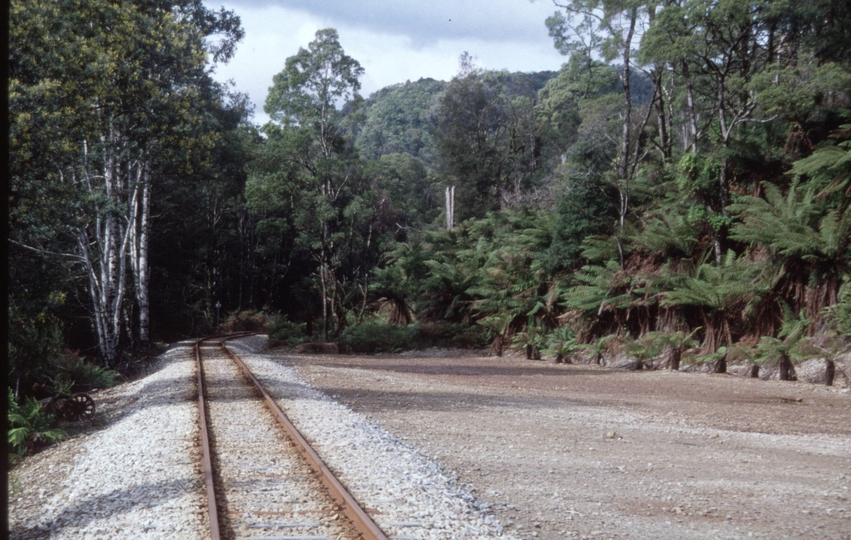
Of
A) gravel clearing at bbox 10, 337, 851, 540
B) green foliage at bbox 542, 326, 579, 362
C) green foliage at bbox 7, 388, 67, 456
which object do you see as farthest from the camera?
green foliage at bbox 542, 326, 579, 362

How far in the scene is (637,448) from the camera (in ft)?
26.5

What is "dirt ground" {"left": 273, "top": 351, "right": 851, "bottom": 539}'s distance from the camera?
541 cm

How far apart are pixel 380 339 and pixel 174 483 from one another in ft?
70.0

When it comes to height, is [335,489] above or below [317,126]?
below

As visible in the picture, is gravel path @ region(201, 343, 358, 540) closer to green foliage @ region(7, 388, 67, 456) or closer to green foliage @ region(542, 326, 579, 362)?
green foliage @ region(7, 388, 67, 456)

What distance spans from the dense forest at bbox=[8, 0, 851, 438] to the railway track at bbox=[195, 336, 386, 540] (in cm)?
665

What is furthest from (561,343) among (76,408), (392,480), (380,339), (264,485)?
(264,485)

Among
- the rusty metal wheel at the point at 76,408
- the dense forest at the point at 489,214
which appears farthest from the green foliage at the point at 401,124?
the rusty metal wheel at the point at 76,408

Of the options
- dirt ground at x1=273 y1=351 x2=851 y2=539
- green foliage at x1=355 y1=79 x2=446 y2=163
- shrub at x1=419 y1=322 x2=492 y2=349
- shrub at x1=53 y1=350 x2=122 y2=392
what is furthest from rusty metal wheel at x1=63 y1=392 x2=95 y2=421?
green foliage at x1=355 y1=79 x2=446 y2=163

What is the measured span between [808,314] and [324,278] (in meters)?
19.9

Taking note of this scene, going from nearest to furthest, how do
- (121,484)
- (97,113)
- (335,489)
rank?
(335,489) → (121,484) → (97,113)

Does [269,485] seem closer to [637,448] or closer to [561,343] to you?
[637,448]

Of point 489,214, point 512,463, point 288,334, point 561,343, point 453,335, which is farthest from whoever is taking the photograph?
point 489,214

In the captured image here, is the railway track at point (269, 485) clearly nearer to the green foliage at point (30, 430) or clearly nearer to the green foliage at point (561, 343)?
the green foliage at point (30, 430)
